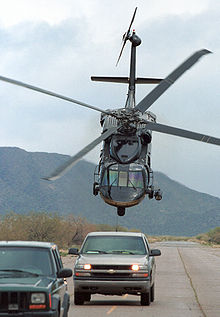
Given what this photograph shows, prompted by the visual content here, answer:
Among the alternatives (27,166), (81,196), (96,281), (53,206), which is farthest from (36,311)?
(27,166)

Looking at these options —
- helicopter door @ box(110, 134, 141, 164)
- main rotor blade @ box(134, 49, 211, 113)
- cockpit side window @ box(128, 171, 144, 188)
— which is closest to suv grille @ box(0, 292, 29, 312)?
main rotor blade @ box(134, 49, 211, 113)

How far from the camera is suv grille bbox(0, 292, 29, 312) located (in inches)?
414

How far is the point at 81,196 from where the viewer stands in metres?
47.7

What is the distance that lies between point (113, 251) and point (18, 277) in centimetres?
759

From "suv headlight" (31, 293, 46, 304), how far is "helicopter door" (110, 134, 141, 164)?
26.1 m

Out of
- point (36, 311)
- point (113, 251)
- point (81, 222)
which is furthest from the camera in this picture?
point (81, 222)

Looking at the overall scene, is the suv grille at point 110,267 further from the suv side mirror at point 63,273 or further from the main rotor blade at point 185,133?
the main rotor blade at point 185,133

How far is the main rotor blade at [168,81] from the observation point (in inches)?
1118

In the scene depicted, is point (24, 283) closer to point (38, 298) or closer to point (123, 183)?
point (38, 298)

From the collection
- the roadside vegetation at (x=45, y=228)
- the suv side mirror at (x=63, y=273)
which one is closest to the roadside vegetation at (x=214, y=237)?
the roadside vegetation at (x=45, y=228)

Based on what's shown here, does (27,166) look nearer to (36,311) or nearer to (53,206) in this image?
(53,206)

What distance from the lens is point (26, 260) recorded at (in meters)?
12.0

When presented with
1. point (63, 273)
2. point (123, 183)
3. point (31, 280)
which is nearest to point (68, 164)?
point (63, 273)

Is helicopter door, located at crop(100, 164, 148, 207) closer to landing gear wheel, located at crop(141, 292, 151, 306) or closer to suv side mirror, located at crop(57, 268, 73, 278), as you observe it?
landing gear wheel, located at crop(141, 292, 151, 306)
